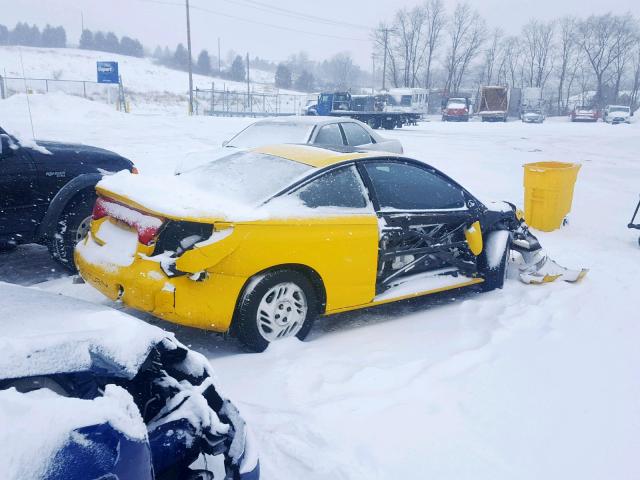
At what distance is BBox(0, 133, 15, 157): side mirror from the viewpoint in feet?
16.9

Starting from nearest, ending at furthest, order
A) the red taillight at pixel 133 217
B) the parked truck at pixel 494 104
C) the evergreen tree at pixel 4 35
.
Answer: the red taillight at pixel 133 217 < the parked truck at pixel 494 104 < the evergreen tree at pixel 4 35

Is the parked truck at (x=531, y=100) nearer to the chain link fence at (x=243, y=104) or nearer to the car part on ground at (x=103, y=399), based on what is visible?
the chain link fence at (x=243, y=104)

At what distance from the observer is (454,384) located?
3562 millimetres

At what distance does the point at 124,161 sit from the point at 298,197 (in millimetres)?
2956

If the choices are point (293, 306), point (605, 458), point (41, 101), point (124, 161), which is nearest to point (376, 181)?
point (293, 306)

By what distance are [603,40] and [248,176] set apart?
86.4m

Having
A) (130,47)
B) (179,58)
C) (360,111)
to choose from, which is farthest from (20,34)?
(360,111)

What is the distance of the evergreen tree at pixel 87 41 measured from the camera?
11719 cm

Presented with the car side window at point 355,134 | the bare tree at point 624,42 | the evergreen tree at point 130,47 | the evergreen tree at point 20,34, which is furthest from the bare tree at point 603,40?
the evergreen tree at point 20,34

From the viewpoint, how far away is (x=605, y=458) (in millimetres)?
2887

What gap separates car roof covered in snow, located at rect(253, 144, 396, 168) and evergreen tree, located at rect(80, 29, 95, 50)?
423 feet

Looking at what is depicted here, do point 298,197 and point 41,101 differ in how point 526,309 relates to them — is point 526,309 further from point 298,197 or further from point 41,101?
point 41,101

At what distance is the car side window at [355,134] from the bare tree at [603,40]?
74.7 meters

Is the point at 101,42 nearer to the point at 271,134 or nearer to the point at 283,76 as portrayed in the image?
A: the point at 283,76
